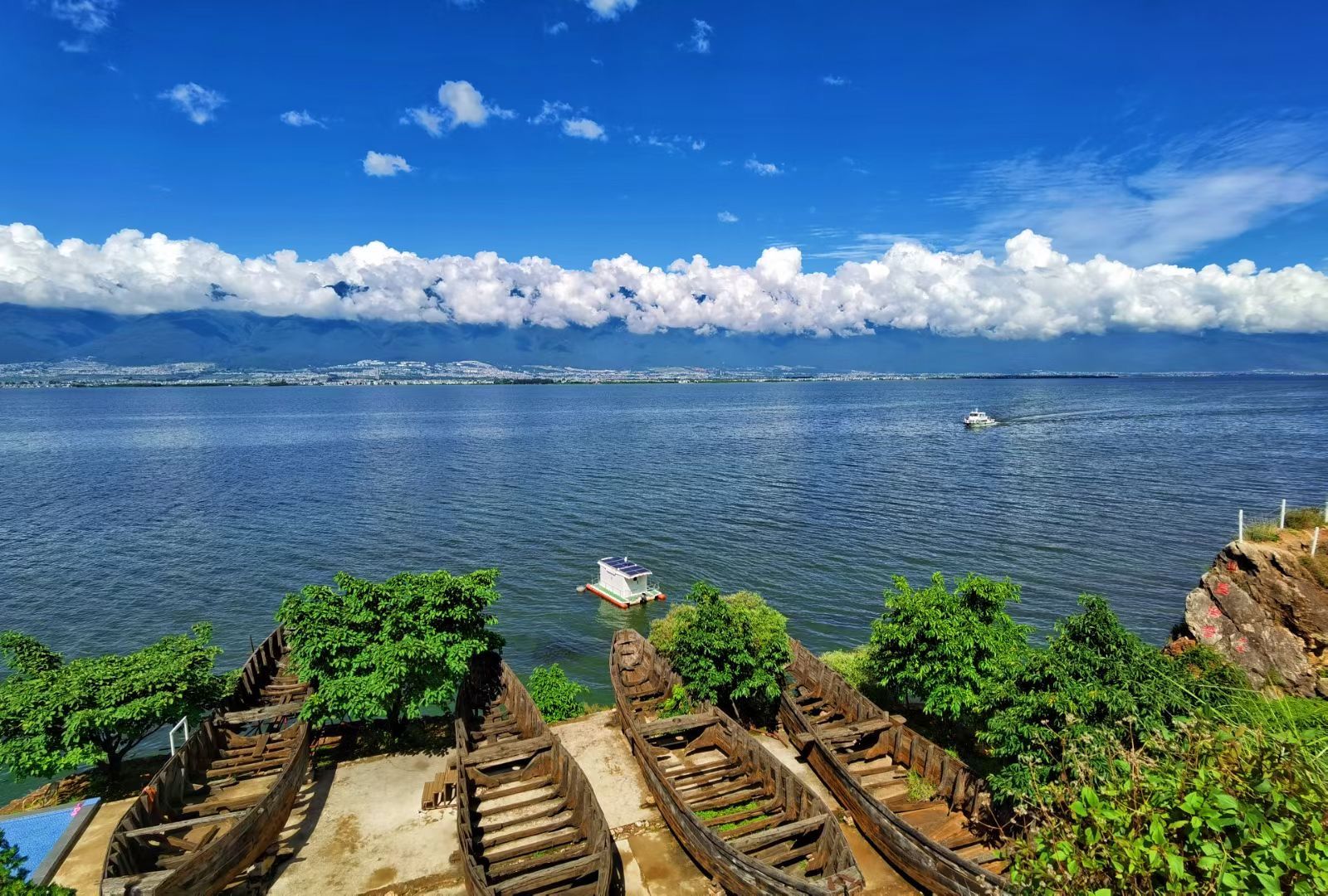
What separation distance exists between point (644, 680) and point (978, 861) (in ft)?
51.7

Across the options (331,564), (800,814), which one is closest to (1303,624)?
(800,814)

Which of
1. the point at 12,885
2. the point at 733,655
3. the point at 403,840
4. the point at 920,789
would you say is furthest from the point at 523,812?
the point at 12,885

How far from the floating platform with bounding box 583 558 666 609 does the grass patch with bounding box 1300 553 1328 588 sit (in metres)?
34.0

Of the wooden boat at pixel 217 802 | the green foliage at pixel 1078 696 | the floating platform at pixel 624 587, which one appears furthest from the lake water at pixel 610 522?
the green foliage at pixel 1078 696

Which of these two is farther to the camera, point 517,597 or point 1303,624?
point 517,597

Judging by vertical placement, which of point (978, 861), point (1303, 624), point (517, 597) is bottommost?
point (517, 597)

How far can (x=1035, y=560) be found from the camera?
5084 centimetres

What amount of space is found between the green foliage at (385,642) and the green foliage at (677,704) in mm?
7732

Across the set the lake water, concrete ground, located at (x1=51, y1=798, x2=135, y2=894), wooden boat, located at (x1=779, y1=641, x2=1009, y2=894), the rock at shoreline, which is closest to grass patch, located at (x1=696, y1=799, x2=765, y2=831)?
wooden boat, located at (x1=779, y1=641, x2=1009, y2=894)

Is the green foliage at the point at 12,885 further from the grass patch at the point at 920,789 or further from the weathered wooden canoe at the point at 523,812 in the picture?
the grass patch at the point at 920,789

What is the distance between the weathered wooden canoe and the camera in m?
17.1

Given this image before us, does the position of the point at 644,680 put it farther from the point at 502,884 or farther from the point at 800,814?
the point at 502,884

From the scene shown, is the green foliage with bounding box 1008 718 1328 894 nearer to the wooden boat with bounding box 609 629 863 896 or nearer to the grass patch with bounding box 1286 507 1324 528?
the wooden boat with bounding box 609 629 863 896

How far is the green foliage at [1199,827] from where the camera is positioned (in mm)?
5844
